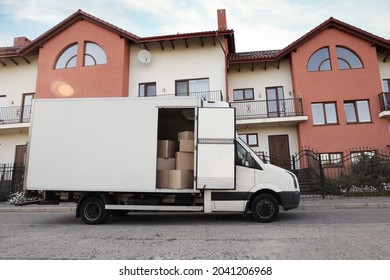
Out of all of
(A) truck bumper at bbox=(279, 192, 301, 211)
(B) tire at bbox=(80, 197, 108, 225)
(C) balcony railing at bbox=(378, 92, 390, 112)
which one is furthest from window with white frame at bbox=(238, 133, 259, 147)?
(B) tire at bbox=(80, 197, 108, 225)

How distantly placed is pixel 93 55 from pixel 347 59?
16745mm

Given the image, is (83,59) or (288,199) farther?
(83,59)

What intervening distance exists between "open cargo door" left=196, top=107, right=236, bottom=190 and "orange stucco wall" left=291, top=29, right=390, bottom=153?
11.2 m

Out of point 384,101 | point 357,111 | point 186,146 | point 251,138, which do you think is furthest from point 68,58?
point 384,101

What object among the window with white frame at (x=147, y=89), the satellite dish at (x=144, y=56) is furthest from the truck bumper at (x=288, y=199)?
the satellite dish at (x=144, y=56)

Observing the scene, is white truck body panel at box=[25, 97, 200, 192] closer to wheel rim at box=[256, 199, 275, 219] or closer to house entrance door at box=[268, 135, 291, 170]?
wheel rim at box=[256, 199, 275, 219]

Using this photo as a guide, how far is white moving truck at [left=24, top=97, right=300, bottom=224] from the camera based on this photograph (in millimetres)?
6777

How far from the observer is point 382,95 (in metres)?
15.8

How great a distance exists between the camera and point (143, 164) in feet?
22.3

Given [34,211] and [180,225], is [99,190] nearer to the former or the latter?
[180,225]

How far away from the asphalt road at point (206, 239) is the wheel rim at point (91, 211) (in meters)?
0.33

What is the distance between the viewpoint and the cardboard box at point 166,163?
23.1 ft

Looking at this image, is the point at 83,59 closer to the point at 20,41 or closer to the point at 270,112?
the point at 20,41

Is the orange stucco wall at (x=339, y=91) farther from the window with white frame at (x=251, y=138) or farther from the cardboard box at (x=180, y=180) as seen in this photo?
the cardboard box at (x=180, y=180)
